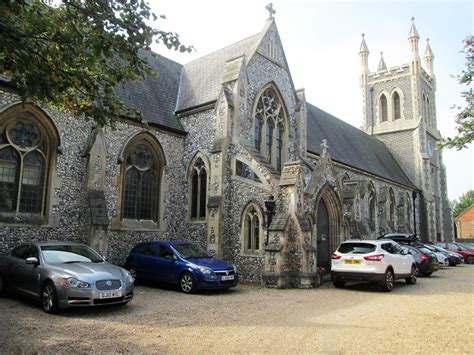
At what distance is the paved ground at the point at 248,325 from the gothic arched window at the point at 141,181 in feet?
15.7

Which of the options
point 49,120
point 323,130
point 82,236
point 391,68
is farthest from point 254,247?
point 391,68

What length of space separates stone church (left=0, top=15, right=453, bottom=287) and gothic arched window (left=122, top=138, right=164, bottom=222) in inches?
1.6

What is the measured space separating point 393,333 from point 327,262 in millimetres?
9433

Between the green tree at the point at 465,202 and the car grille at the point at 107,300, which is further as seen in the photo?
the green tree at the point at 465,202

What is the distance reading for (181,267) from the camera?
→ 38.0 feet

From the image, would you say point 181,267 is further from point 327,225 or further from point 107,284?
point 327,225

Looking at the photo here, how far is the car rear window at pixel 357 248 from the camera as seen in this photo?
1246 cm

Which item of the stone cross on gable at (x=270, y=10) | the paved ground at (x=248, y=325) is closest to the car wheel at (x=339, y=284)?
the paved ground at (x=248, y=325)

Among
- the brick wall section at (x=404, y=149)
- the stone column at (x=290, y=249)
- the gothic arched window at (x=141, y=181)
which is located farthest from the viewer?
the brick wall section at (x=404, y=149)

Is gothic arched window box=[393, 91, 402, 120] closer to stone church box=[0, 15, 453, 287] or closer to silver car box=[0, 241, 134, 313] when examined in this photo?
stone church box=[0, 15, 453, 287]

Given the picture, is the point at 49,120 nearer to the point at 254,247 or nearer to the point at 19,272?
the point at 19,272

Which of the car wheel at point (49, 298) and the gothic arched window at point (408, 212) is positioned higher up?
the gothic arched window at point (408, 212)

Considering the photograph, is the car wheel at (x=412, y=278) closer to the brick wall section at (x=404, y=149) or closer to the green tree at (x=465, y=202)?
the brick wall section at (x=404, y=149)

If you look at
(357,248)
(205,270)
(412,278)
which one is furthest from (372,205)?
(205,270)
